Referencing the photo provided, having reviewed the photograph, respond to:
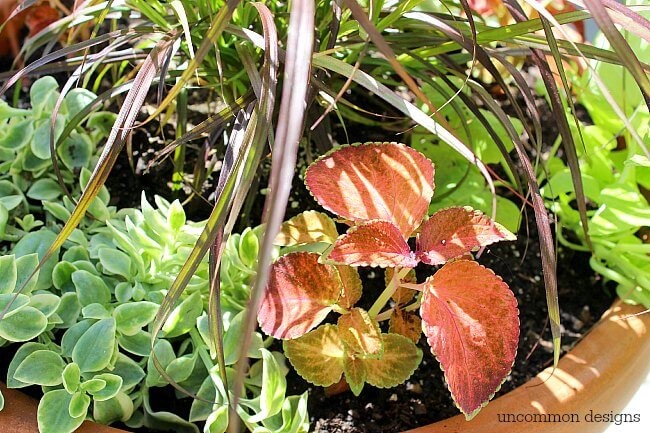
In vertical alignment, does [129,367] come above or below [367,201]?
below

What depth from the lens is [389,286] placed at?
23.8 inches

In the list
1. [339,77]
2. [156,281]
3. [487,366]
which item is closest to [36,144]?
[156,281]

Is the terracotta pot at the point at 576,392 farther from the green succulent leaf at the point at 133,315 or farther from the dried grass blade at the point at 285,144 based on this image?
the dried grass blade at the point at 285,144

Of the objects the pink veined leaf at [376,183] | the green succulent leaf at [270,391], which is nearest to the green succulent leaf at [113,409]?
the green succulent leaf at [270,391]

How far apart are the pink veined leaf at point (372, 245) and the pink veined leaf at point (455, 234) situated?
20 mm

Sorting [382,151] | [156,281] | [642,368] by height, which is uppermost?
[382,151]

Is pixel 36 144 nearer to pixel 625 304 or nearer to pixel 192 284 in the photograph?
pixel 192 284

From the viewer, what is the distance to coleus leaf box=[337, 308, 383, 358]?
570mm

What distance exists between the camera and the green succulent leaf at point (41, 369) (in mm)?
581

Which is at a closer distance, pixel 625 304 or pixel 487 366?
pixel 487 366

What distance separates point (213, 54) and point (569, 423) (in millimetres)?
440

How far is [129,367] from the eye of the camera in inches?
24.6

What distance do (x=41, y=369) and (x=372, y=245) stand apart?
269 millimetres

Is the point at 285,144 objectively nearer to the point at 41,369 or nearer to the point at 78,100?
the point at 41,369
